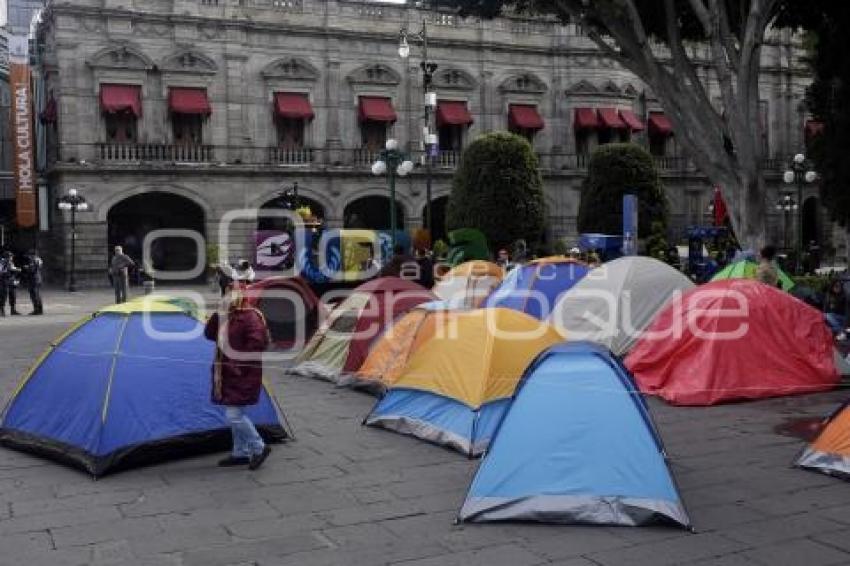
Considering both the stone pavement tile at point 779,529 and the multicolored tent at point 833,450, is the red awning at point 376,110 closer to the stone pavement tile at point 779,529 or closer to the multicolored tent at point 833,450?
the multicolored tent at point 833,450

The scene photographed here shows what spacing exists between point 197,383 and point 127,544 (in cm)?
253

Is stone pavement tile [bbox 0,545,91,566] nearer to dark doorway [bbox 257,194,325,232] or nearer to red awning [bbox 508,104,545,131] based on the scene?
dark doorway [bbox 257,194,325,232]

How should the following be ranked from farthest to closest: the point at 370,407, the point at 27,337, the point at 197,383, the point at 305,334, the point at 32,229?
the point at 32,229 < the point at 27,337 < the point at 305,334 < the point at 370,407 < the point at 197,383

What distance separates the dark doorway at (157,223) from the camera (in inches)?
1382

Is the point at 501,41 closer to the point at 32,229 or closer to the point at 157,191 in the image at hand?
the point at 157,191

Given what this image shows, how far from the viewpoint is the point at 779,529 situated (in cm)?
622

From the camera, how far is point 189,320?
8688mm

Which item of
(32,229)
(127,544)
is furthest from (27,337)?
(32,229)

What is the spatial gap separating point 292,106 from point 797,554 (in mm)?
30633

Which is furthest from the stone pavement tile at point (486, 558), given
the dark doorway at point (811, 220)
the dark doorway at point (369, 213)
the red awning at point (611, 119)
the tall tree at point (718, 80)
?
the dark doorway at point (811, 220)

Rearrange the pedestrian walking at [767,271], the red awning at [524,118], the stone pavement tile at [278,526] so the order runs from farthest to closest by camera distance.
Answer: the red awning at [524,118] → the pedestrian walking at [767,271] → the stone pavement tile at [278,526]

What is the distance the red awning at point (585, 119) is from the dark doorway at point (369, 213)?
9055 mm

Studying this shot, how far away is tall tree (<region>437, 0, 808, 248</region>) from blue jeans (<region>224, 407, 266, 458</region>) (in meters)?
10.2

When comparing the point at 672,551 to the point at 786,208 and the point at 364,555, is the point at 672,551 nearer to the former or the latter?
the point at 364,555
